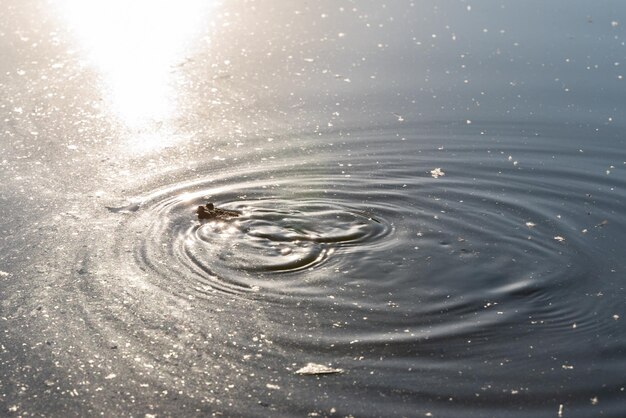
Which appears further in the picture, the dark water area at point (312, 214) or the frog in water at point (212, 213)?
the frog in water at point (212, 213)

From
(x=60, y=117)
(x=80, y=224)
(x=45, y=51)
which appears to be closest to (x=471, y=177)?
(x=80, y=224)

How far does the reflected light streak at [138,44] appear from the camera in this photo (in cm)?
727

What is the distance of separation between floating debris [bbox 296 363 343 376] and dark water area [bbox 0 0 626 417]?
17mm

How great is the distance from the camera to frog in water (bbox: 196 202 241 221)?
5.43 metres

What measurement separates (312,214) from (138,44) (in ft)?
12.4

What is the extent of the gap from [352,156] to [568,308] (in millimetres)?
2193

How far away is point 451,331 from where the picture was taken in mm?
4410

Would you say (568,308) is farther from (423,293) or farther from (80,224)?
(80,224)

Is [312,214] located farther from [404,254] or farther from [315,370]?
[315,370]

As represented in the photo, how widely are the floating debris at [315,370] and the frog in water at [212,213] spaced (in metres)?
1.60

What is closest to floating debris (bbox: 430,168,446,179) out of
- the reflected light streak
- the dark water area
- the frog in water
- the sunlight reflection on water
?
the dark water area

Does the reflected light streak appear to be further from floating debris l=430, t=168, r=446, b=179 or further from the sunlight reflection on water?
floating debris l=430, t=168, r=446, b=179

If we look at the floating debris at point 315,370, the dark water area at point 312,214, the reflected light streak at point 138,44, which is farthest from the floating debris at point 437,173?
the floating debris at point 315,370

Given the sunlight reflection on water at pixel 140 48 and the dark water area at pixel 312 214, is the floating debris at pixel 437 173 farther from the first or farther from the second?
the sunlight reflection on water at pixel 140 48
